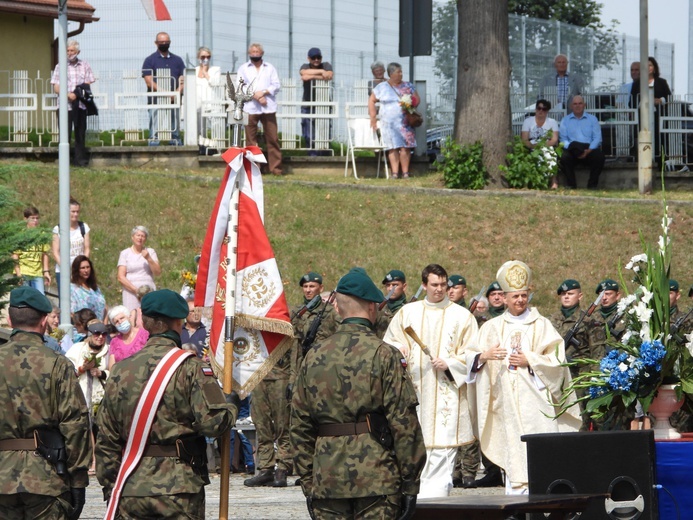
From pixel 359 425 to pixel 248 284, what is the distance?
2443mm

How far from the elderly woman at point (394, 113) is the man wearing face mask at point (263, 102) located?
1.66m

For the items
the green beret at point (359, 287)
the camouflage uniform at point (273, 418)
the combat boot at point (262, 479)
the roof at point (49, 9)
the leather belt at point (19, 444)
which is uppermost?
the roof at point (49, 9)

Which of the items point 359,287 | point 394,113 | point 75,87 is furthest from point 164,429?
point 75,87

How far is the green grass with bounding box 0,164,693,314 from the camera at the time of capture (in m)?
20.4

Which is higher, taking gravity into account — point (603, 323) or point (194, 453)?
point (603, 323)

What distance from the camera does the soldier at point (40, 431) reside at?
8.54 meters

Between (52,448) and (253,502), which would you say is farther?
(253,502)

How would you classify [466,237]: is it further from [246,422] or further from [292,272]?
[246,422]

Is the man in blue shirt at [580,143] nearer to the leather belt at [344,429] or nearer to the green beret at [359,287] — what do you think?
the green beret at [359,287]

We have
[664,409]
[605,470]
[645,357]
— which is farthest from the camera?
[664,409]

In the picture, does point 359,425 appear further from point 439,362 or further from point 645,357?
point 439,362

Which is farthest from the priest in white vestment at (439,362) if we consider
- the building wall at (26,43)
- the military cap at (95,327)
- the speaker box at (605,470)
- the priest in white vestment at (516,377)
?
the building wall at (26,43)

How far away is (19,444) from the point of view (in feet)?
28.2

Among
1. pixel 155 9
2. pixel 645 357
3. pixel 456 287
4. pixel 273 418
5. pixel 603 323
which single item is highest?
pixel 155 9
